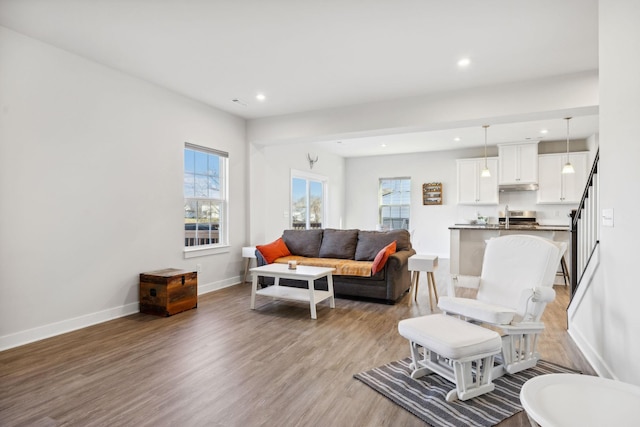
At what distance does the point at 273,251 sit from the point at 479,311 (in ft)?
11.2

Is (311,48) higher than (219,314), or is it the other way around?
(311,48)

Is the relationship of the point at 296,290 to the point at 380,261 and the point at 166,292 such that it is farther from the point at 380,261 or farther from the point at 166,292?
the point at 166,292

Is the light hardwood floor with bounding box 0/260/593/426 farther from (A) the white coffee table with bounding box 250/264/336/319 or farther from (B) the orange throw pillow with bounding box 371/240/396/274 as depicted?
(B) the orange throw pillow with bounding box 371/240/396/274

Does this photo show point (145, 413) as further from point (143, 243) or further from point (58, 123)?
point (58, 123)

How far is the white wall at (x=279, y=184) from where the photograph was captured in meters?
6.01

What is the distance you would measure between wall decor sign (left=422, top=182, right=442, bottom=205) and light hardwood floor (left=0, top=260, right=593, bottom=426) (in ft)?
16.6

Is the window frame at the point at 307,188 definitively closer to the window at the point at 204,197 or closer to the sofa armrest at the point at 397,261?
the window at the point at 204,197

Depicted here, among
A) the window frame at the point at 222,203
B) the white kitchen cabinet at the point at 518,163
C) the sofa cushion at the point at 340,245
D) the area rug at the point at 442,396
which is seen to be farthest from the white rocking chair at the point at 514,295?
the white kitchen cabinet at the point at 518,163

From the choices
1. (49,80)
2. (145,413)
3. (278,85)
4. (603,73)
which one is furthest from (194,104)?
(603,73)

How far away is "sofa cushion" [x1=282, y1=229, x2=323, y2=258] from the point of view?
5.55 m

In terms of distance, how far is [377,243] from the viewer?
503 centimetres

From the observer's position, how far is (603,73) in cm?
238

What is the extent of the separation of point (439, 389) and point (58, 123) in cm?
401

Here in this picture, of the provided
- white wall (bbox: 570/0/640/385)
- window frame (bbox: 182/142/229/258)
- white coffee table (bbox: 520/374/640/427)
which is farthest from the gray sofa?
white coffee table (bbox: 520/374/640/427)
